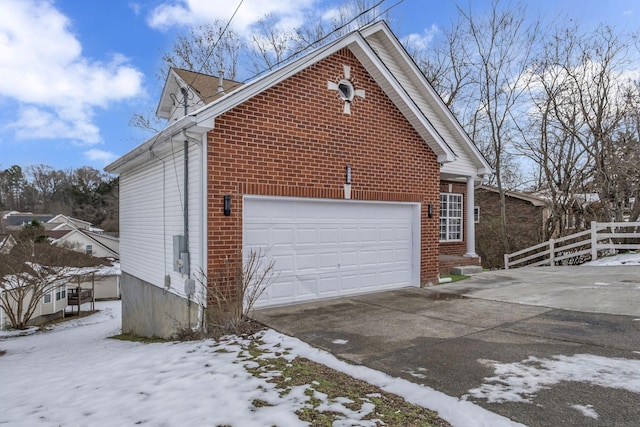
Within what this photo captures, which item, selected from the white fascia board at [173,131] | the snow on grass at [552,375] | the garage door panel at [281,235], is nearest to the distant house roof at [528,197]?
the garage door panel at [281,235]

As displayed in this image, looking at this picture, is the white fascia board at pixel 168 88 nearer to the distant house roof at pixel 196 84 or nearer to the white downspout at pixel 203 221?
the distant house roof at pixel 196 84

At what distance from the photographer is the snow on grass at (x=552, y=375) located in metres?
3.94

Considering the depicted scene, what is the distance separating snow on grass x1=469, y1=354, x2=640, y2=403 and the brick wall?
14.9 feet

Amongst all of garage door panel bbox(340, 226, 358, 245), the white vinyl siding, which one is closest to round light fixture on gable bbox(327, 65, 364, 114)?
garage door panel bbox(340, 226, 358, 245)

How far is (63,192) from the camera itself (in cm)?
7012

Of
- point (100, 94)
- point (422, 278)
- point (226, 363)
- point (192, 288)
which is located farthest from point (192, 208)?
point (100, 94)

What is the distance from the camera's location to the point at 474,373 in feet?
14.6

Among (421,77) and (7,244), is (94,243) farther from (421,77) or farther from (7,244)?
(421,77)

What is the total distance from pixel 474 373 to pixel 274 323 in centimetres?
326

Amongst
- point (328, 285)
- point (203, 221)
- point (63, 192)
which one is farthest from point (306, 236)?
point (63, 192)

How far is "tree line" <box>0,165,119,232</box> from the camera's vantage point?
207ft

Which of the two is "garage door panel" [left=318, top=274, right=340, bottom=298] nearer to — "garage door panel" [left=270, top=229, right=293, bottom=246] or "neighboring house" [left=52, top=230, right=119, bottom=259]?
"garage door panel" [left=270, top=229, right=293, bottom=246]

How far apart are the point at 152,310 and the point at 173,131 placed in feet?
15.9

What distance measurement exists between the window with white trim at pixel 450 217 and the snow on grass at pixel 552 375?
9721 millimetres
